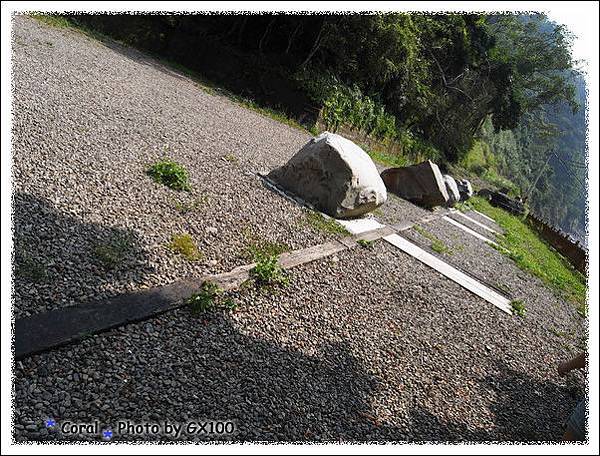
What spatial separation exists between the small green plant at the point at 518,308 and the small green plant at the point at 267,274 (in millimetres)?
3929

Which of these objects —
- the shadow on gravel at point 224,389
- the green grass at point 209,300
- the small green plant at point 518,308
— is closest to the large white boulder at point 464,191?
the small green plant at point 518,308

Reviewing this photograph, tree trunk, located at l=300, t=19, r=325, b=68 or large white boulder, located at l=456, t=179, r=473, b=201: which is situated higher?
tree trunk, located at l=300, t=19, r=325, b=68

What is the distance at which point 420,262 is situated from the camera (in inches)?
275

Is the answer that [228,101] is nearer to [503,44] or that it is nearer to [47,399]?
[47,399]

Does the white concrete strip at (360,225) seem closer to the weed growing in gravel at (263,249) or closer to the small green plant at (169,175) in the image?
the weed growing in gravel at (263,249)

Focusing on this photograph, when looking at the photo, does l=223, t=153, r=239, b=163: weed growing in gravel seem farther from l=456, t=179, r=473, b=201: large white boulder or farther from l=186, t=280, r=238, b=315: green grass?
l=456, t=179, r=473, b=201: large white boulder

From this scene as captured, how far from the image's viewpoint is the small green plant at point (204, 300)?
11.8 feet

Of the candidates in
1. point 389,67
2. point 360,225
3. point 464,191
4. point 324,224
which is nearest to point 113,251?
point 324,224

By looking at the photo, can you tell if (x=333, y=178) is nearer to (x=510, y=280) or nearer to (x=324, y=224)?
(x=324, y=224)

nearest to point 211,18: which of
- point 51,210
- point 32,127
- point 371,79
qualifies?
point 371,79

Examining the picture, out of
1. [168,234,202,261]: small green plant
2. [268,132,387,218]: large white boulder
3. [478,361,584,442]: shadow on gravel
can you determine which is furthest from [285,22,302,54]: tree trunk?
[478,361,584,442]: shadow on gravel

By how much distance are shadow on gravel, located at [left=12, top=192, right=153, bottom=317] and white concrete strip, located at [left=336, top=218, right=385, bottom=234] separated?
3.65m

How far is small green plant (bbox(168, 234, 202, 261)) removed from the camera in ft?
14.0

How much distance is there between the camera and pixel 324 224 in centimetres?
663
